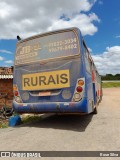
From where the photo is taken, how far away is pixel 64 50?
25.9 feet

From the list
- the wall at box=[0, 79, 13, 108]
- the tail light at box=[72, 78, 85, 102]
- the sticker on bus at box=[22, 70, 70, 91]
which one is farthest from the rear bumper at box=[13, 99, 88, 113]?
the wall at box=[0, 79, 13, 108]

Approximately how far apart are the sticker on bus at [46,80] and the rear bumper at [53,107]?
57 cm

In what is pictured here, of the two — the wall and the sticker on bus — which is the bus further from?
the wall

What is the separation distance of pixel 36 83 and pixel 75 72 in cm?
149

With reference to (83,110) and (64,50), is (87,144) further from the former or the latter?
(64,50)

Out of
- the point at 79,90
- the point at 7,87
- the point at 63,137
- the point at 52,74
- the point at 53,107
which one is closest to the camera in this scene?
the point at 63,137

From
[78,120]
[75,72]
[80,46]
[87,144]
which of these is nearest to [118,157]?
[87,144]

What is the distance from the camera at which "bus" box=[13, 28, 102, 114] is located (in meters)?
7.55

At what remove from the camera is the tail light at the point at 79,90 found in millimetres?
7488

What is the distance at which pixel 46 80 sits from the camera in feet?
26.2

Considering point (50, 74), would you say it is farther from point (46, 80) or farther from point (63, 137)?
point (63, 137)

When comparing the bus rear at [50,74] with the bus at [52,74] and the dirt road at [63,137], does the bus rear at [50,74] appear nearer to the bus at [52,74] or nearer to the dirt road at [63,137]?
the bus at [52,74]

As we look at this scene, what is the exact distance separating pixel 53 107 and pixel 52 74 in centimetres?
111

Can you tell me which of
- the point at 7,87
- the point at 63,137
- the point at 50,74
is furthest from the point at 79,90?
the point at 7,87
